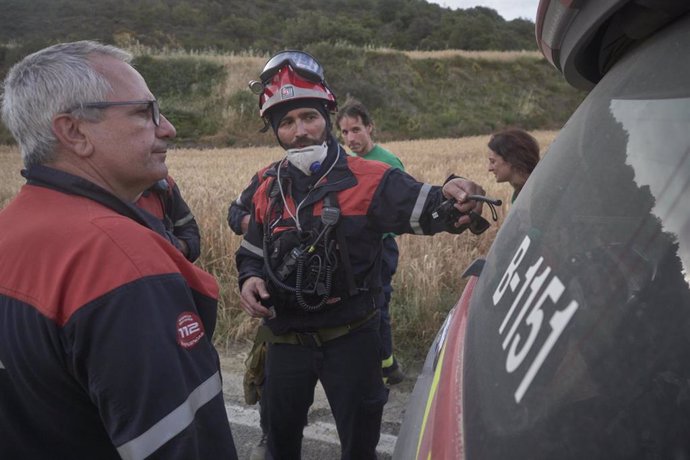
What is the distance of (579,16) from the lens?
4.19 ft

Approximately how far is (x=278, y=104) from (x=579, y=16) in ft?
5.98

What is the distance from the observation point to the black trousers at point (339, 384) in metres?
2.79

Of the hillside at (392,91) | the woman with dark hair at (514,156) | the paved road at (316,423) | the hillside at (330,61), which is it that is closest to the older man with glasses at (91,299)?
the paved road at (316,423)

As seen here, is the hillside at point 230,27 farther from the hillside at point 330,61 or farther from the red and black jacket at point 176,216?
the red and black jacket at point 176,216

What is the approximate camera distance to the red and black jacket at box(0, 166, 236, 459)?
1.37 meters

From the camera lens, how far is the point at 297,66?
2.88 m

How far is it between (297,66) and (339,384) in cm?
147

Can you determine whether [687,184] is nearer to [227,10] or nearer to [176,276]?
[176,276]

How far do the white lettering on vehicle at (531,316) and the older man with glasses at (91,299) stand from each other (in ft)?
2.46

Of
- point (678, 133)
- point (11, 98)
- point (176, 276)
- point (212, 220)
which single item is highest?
point (678, 133)

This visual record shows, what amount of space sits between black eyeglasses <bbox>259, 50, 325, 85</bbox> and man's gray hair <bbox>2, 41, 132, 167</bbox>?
1.31m

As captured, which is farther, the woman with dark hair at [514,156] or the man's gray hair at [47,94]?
the woman with dark hair at [514,156]

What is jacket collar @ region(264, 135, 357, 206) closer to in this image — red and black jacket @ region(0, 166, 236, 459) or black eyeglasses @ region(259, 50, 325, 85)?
black eyeglasses @ region(259, 50, 325, 85)

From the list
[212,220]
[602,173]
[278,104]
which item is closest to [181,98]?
[212,220]
